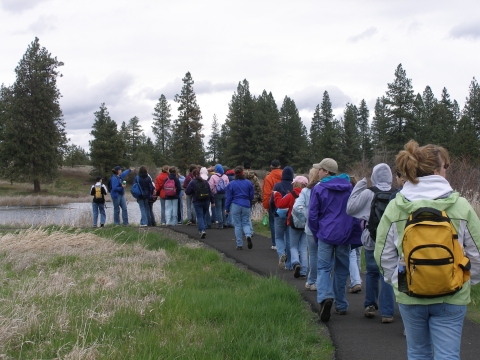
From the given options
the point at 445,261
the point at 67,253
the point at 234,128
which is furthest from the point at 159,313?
the point at 234,128

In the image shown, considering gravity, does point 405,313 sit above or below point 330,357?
above

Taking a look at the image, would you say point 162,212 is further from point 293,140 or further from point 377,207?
point 293,140

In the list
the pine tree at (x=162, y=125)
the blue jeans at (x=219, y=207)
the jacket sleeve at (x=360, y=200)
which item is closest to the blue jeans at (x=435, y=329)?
the jacket sleeve at (x=360, y=200)

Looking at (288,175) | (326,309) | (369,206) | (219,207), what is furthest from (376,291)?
(219,207)

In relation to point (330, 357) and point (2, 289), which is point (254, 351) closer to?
point (330, 357)

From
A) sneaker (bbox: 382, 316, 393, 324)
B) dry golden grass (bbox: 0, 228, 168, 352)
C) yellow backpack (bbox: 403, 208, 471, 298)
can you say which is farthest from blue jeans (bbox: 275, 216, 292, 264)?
yellow backpack (bbox: 403, 208, 471, 298)

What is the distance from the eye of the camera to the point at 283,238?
10242mm

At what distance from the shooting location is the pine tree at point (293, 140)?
8469cm

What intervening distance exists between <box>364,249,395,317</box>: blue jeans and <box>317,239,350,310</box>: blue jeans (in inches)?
11.1

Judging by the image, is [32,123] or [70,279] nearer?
[70,279]

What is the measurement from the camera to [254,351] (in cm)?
500

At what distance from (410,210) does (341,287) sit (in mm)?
3529

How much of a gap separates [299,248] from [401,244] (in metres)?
5.86

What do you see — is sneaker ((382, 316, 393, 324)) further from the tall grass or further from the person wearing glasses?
the person wearing glasses
